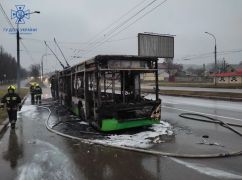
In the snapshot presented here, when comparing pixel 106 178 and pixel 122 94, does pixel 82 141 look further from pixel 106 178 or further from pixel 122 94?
pixel 106 178

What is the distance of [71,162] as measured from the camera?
8.01 metres

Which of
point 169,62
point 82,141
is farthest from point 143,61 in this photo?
point 169,62

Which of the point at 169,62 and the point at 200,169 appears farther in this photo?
the point at 169,62

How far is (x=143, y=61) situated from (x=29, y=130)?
4.85 metres

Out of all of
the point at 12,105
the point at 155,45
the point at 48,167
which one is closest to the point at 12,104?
the point at 12,105

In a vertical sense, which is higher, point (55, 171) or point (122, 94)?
point (122, 94)

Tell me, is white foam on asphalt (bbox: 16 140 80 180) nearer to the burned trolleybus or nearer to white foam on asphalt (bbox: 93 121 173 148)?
Answer: white foam on asphalt (bbox: 93 121 173 148)

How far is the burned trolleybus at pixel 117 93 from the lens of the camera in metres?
11.7

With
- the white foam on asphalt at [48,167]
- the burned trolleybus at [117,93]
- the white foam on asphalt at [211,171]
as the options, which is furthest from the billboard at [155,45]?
the white foam on asphalt at [211,171]

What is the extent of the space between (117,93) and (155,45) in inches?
1560

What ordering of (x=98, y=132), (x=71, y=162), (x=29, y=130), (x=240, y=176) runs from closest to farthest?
(x=240, y=176), (x=71, y=162), (x=98, y=132), (x=29, y=130)

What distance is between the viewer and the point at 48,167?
24.7 ft

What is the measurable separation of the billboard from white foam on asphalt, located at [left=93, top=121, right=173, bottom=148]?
37.3 metres

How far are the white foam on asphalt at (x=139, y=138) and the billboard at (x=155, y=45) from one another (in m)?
37.3
